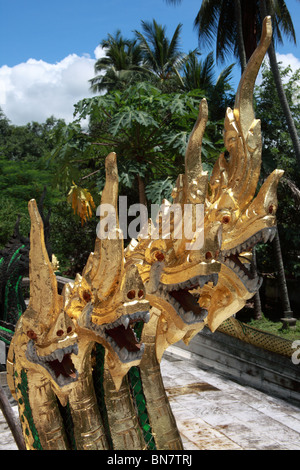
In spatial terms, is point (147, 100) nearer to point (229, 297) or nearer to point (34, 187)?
point (34, 187)

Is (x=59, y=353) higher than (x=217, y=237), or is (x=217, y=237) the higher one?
(x=217, y=237)

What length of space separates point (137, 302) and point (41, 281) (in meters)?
0.49

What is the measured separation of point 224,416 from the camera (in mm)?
5094

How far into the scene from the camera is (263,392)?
5809mm

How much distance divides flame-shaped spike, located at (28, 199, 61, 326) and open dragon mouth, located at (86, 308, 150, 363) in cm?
19

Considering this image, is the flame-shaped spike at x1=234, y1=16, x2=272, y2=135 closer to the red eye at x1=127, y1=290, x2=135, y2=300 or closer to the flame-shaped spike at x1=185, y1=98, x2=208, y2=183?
the flame-shaped spike at x1=185, y1=98, x2=208, y2=183

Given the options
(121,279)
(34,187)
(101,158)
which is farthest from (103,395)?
(34,187)

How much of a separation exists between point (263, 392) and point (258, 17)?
823 centimetres

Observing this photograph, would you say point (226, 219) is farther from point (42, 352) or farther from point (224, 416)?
point (224, 416)

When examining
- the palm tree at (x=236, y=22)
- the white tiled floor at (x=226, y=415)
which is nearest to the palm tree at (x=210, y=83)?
the palm tree at (x=236, y=22)

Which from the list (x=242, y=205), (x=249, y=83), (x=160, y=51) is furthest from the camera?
(x=160, y=51)

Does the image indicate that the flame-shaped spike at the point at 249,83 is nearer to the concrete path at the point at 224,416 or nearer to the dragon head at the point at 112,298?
the dragon head at the point at 112,298

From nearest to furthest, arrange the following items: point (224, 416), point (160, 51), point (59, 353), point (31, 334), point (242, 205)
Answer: point (59, 353)
point (31, 334)
point (242, 205)
point (224, 416)
point (160, 51)

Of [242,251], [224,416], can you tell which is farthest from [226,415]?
[242,251]
